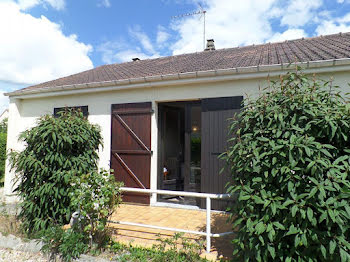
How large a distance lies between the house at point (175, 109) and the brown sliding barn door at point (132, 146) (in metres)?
0.02

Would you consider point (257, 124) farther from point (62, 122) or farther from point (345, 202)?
point (62, 122)

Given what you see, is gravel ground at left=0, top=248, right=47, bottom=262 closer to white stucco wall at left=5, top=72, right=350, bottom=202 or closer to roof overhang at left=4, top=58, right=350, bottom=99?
white stucco wall at left=5, top=72, right=350, bottom=202

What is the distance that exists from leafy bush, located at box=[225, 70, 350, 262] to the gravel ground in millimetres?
2873

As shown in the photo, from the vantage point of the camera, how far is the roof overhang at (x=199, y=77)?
13.2 ft

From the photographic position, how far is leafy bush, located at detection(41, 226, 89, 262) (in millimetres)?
2967

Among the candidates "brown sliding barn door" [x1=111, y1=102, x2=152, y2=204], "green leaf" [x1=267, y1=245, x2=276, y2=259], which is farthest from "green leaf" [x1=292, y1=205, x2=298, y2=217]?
"brown sliding barn door" [x1=111, y1=102, x2=152, y2=204]

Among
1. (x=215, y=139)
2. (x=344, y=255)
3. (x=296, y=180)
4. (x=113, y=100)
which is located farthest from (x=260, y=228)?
(x=113, y=100)

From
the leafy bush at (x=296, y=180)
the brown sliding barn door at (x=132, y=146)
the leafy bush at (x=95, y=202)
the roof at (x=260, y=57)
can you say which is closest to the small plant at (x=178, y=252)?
the leafy bush at (x=296, y=180)

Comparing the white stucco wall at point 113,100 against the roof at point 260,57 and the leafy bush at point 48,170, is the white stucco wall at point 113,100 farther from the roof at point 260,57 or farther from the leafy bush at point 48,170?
the leafy bush at point 48,170

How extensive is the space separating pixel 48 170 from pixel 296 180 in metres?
3.64

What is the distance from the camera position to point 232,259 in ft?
8.45

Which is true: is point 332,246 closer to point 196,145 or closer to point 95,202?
point 95,202

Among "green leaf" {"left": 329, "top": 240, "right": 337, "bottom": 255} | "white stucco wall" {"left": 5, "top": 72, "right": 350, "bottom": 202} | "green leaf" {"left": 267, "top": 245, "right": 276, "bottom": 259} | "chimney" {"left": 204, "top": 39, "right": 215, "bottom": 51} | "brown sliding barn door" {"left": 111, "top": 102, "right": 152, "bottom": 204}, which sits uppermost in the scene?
"chimney" {"left": 204, "top": 39, "right": 215, "bottom": 51}

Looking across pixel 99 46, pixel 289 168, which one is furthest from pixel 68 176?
pixel 99 46
